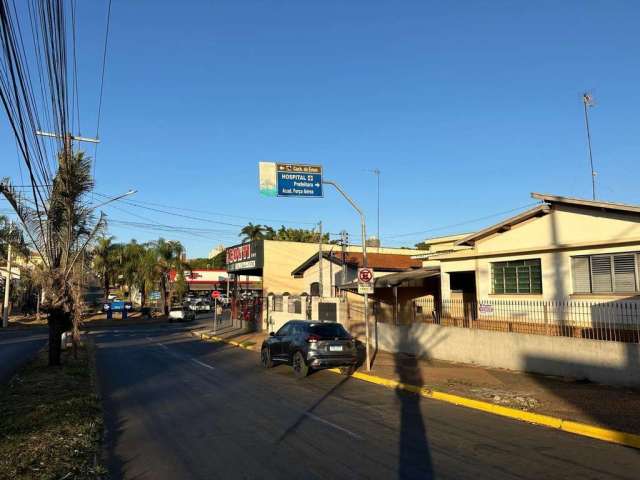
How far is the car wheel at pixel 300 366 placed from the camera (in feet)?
48.1

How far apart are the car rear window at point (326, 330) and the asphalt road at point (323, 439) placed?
173 cm

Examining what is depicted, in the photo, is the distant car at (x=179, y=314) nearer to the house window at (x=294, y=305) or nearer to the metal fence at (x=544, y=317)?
the house window at (x=294, y=305)

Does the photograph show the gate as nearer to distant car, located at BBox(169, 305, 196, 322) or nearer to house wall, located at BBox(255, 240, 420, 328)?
house wall, located at BBox(255, 240, 420, 328)

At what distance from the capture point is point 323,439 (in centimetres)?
793

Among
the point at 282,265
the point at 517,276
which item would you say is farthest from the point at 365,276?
the point at 282,265

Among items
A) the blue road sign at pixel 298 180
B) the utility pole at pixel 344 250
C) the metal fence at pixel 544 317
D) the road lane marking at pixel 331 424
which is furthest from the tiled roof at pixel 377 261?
the road lane marking at pixel 331 424

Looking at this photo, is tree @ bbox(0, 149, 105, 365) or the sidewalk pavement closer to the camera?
the sidewalk pavement

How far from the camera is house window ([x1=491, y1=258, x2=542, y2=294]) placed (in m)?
18.2

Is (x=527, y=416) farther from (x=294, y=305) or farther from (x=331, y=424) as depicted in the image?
(x=294, y=305)

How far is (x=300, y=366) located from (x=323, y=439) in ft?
22.8

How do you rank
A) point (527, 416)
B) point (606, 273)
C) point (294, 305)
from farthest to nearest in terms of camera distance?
point (294, 305) < point (606, 273) < point (527, 416)

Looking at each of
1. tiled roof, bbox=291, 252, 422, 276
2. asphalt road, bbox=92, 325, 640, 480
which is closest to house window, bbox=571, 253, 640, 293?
asphalt road, bbox=92, 325, 640, 480

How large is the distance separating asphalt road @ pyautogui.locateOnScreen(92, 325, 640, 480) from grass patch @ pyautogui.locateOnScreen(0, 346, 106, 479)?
37 centimetres

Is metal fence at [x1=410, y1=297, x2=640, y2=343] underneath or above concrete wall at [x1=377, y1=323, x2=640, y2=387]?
above
